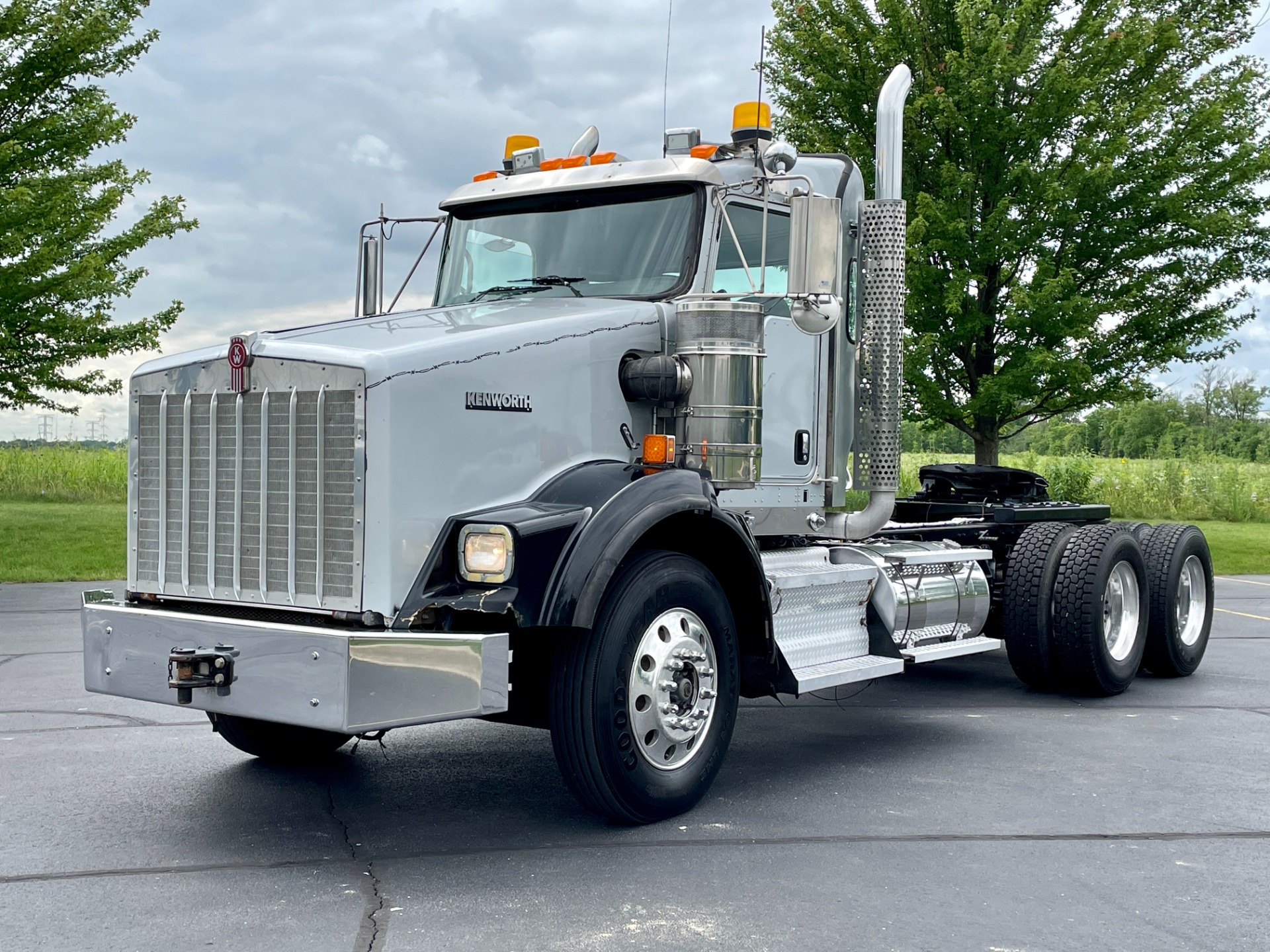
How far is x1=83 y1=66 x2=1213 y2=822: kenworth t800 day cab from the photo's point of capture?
4789 millimetres

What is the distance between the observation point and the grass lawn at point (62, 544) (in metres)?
15.2

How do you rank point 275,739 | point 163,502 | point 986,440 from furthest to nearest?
point 986,440
point 275,739
point 163,502

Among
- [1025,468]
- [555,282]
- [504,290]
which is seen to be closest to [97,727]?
[504,290]

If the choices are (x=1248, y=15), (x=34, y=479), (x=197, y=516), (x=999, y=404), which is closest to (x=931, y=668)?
(x=197, y=516)

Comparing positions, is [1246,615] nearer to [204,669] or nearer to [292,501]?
[292,501]

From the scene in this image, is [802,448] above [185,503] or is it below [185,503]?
above

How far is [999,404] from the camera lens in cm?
1623

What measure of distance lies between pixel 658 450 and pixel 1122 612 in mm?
4525

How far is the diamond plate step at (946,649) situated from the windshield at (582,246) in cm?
248

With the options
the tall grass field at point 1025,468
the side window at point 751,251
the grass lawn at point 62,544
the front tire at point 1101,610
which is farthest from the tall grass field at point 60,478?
the side window at point 751,251

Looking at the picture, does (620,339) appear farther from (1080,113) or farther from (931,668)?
(1080,113)

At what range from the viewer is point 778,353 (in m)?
6.48

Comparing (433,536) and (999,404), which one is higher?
(999,404)

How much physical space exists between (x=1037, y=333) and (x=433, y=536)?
42.3 feet
